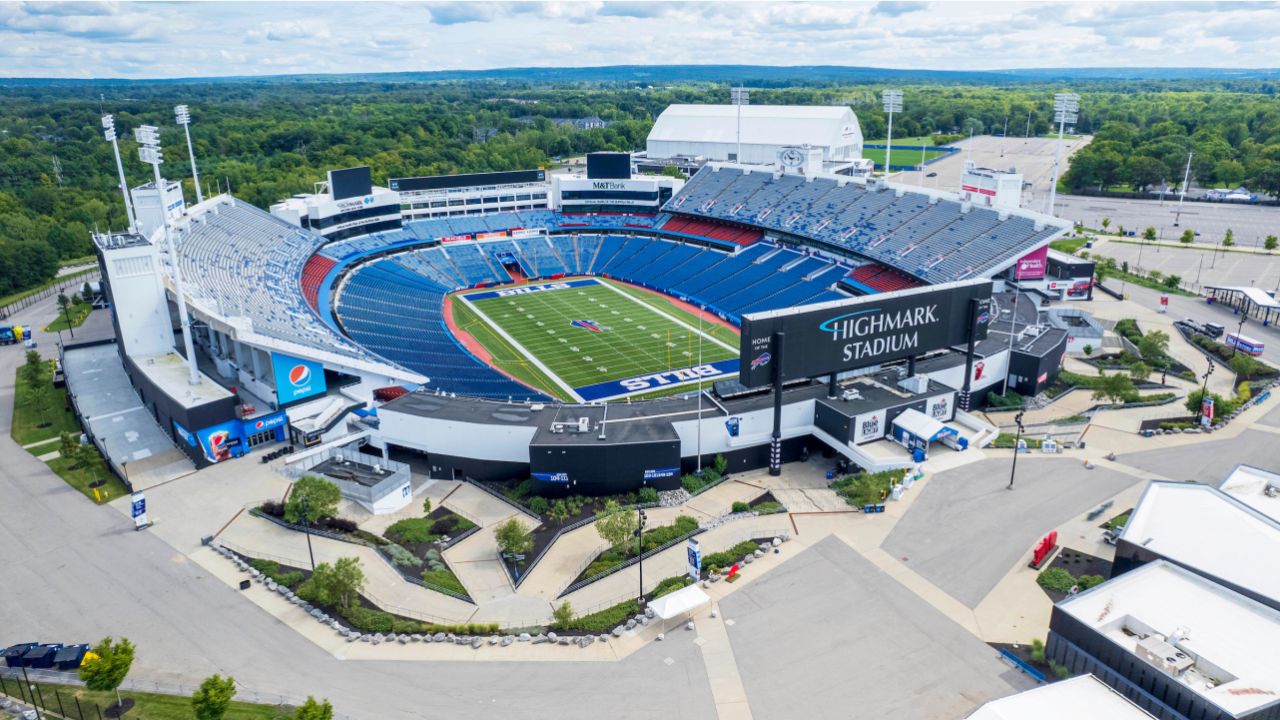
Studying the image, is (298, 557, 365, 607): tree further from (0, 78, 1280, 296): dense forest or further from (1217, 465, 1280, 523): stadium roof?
(0, 78, 1280, 296): dense forest

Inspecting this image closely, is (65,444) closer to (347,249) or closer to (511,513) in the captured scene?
(511,513)

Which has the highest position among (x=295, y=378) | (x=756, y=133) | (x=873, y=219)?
(x=756, y=133)

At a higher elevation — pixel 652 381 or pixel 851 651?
pixel 851 651

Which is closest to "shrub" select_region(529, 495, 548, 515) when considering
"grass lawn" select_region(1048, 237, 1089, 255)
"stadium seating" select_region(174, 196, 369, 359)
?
"stadium seating" select_region(174, 196, 369, 359)

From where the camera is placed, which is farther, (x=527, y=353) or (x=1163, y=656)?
(x=527, y=353)

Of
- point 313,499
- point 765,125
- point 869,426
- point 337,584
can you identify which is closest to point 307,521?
point 313,499

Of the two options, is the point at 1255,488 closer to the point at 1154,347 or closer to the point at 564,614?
the point at 1154,347

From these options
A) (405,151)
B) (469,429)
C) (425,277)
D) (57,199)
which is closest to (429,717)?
(469,429)
